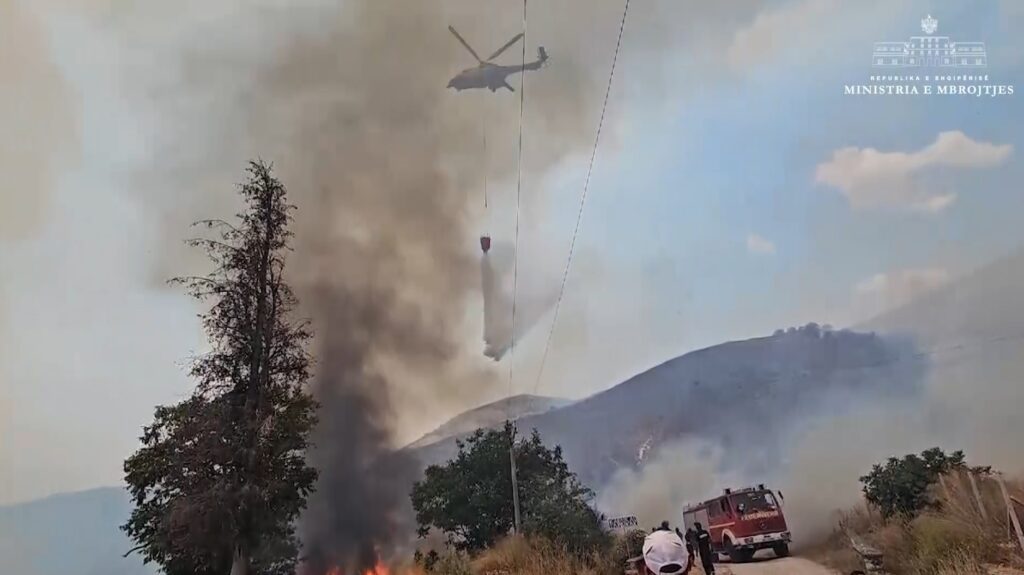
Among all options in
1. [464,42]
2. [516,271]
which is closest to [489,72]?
[464,42]

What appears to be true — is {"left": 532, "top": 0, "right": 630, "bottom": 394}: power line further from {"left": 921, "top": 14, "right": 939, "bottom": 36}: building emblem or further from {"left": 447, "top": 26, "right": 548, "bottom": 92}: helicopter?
{"left": 921, "top": 14, "right": 939, "bottom": 36}: building emblem

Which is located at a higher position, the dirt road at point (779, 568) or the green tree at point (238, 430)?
the green tree at point (238, 430)

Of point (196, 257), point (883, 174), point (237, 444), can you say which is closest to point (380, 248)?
point (196, 257)

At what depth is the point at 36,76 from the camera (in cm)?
800

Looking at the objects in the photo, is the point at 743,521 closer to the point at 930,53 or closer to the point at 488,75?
the point at 930,53

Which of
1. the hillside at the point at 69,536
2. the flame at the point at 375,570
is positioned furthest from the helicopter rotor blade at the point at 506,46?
the hillside at the point at 69,536

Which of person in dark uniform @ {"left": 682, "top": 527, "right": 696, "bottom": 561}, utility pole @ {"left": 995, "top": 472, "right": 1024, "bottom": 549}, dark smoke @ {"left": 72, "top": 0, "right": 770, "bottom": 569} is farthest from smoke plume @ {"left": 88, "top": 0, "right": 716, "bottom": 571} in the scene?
utility pole @ {"left": 995, "top": 472, "right": 1024, "bottom": 549}

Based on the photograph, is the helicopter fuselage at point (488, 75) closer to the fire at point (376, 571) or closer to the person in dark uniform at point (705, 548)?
the person in dark uniform at point (705, 548)

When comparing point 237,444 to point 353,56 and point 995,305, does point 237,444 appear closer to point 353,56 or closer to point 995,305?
point 353,56

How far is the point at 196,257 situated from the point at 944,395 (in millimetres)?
7957

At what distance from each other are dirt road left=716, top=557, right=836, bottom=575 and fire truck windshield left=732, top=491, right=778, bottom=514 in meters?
0.46

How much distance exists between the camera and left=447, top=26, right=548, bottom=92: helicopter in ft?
25.9

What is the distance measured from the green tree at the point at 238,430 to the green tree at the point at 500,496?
140 centimetres

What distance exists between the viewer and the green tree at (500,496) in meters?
6.44
